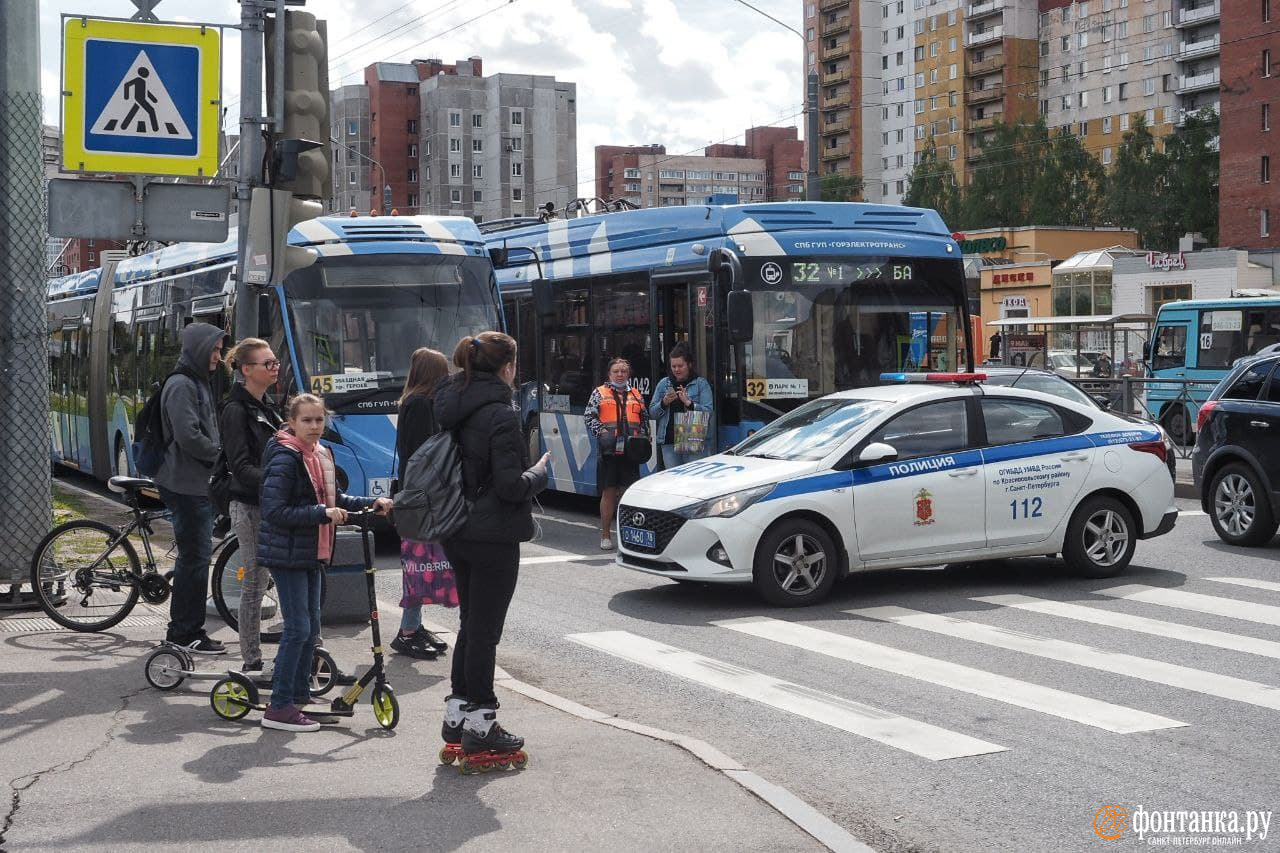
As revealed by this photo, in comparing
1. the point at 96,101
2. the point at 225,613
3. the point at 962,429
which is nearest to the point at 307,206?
the point at 96,101

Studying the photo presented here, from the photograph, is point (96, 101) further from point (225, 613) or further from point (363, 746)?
point (363, 746)

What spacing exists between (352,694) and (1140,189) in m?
88.1

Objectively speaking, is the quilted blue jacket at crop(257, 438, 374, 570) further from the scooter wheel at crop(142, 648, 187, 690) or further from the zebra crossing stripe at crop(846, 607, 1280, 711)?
the zebra crossing stripe at crop(846, 607, 1280, 711)

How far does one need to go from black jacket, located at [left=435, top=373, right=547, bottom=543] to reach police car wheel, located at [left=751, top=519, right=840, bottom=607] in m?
4.76

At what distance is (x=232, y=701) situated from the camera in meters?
6.93

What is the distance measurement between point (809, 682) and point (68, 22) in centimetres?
572

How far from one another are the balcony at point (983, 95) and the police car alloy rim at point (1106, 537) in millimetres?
103411

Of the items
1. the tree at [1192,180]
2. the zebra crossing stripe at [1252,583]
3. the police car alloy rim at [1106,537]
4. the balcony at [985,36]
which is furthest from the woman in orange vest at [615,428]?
the balcony at [985,36]

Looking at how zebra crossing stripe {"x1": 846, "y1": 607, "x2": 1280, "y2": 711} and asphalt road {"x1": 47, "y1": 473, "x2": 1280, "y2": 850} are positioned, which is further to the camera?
zebra crossing stripe {"x1": 846, "y1": 607, "x2": 1280, "y2": 711}

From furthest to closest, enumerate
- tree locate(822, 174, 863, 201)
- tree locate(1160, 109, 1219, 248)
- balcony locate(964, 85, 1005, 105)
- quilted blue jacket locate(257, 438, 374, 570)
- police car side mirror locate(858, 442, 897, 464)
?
tree locate(822, 174, 863, 201) → balcony locate(964, 85, 1005, 105) → tree locate(1160, 109, 1219, 248) → police car side mirror locate(858, 442, 897, 464) → quilted blue jacket locate(257, 438, 374, 570)

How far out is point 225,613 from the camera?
31.1 feet

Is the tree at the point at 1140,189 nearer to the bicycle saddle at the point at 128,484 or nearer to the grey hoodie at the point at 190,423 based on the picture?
the bicycle saddle at the point at 128,484

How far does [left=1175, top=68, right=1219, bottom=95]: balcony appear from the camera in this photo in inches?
3819

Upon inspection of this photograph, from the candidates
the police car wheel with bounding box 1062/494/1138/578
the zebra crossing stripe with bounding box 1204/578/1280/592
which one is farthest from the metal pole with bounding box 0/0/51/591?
the zebra crossing stripe with bounding box 1204/578/1280/592
